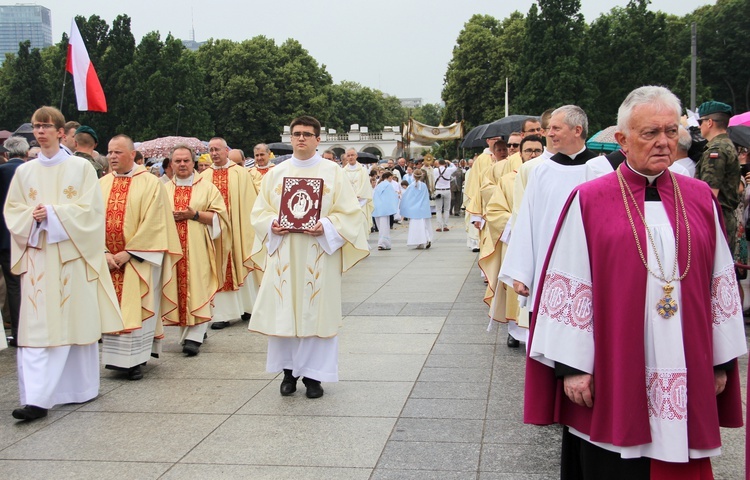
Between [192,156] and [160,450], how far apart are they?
408 centimetres

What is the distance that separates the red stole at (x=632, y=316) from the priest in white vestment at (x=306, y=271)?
298 centimetres

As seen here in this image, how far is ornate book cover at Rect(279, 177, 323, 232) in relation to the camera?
615 cm

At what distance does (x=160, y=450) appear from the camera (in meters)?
4.96

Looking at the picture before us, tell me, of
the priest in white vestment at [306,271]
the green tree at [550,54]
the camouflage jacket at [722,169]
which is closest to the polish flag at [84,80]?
the priest in white vestment at [306,271]

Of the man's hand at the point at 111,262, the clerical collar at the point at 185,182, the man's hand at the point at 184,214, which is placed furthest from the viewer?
the clerical collar at the point at 185,182

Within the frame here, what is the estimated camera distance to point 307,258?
617cm

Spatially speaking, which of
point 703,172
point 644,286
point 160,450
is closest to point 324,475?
point 160,450

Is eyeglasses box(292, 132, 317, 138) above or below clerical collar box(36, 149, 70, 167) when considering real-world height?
above

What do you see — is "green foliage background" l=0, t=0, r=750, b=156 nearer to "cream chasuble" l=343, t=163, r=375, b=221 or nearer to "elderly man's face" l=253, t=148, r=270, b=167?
"cream chasuble" l=343, t=163, r=375, b=221

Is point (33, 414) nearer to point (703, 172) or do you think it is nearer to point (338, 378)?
point (338, 378)

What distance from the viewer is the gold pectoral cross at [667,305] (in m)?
3.15

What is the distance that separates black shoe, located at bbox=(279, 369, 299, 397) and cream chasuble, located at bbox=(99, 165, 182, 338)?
1.41 m

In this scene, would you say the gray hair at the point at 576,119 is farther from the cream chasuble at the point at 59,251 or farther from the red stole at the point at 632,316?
the cream chasuble at the point at 59,251

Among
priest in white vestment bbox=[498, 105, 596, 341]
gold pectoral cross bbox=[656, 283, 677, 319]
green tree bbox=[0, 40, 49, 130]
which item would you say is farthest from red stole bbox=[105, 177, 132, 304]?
green tree bbox=[0, 40, 49, 130]
